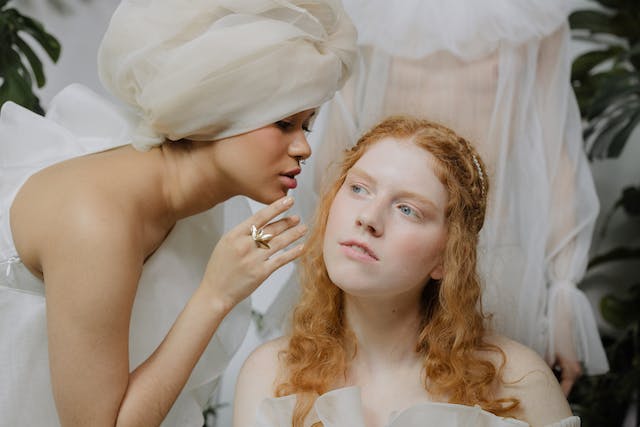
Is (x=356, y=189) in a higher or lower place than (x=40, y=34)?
higher

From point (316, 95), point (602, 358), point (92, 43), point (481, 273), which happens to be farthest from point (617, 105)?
point (92, 43)

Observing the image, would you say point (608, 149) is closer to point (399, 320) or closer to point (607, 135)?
point (607, 135)

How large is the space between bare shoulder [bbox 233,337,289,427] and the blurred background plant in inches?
57.5

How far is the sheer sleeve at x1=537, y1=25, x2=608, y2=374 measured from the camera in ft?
6.57

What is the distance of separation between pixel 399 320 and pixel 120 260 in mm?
519

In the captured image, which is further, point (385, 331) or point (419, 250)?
point (385, 331)

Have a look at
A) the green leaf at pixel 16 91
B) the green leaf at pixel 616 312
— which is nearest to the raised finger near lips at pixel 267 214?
the green leaf at pixel 16 91

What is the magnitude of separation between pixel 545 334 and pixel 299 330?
0.71 metres

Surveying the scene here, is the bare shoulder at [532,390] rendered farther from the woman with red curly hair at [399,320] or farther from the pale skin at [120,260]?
the pale skin at [120,260]

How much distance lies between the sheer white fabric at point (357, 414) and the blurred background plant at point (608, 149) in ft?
4.65

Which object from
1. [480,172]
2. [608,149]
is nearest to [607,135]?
[608,149]

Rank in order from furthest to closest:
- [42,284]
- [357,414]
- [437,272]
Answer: [42,284] → [437,272] → [357,414]

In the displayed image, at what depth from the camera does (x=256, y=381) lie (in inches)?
62.1

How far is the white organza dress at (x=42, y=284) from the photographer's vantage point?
64.6 inches
